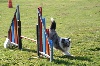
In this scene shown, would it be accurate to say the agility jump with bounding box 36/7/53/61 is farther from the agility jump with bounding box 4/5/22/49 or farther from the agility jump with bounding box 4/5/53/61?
the agility jump with bounding box 4/5/22/49

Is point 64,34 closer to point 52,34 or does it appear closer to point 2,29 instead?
point 2,29

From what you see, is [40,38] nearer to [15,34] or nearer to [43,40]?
[43,40]

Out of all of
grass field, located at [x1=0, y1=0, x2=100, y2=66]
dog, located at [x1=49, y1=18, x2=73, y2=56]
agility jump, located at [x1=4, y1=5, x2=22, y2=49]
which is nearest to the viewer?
grass field, located at [x1=0, y1=0, x2=100, y2=66]

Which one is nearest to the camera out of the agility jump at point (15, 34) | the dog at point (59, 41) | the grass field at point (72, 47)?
the grass field at point (72, 47)

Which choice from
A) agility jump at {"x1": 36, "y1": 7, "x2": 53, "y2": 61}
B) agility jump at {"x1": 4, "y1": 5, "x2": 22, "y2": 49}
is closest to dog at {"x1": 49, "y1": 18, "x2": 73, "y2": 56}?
agility jump at {"x1": 36, "y1": 7, "x2": 53, "y2": 61}

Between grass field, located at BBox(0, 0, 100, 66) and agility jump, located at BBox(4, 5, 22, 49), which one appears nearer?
grass field, located at BBox(0, 0, 100, 66)

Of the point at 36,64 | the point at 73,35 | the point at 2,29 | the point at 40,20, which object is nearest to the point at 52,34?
the point at 40,20

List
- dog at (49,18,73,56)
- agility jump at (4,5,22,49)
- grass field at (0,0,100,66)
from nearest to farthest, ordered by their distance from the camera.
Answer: grass field at (0,0,100,66)
dog at (49,18,73,56)
agility jump at (4,5,22,49)

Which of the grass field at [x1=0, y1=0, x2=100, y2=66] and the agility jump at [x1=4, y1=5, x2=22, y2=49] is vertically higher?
the agility jump at [x1=4, y1=5, x2=22, y2=49]

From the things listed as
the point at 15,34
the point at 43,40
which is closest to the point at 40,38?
the point at 43,40

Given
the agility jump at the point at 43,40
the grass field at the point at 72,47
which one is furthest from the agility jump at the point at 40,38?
the grass field at the point at 72,47

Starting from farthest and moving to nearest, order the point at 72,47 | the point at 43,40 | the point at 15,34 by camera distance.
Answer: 1. the point at 72,47
2. the point at 15,34
3. the point at 43,40

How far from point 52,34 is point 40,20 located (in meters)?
0.54

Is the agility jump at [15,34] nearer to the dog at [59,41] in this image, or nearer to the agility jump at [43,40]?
the agility jump at [43,40]
